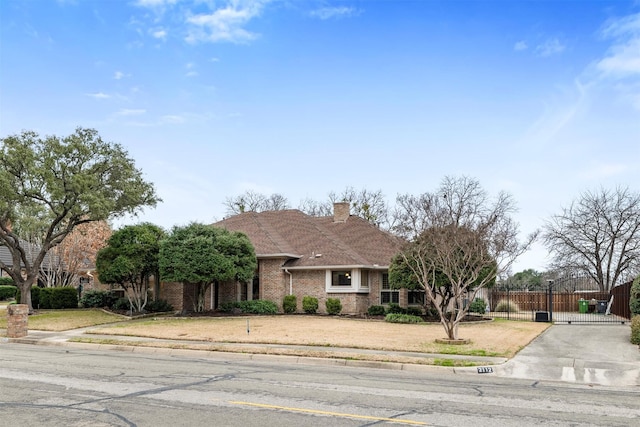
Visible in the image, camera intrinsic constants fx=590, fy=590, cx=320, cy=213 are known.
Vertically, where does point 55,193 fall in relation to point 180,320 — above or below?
above

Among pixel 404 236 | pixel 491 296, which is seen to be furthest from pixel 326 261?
pixel 491 296

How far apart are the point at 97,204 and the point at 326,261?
1179 centimetres

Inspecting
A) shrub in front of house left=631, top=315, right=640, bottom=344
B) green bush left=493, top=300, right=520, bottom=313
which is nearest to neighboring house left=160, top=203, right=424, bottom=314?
green bush left=493, top=300, right=520, bottom=313

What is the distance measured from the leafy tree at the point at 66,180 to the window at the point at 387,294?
13.9 meters

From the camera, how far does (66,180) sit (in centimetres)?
2955

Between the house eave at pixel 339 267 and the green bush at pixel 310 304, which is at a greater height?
the house eave at pixel 339 267

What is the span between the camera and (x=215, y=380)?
11641mm

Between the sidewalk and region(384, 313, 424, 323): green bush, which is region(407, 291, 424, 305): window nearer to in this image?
region(384, 313, 424, 323): green bush

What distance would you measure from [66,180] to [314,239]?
1362cm

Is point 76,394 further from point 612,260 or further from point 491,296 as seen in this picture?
point 612,260

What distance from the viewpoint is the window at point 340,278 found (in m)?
30.9

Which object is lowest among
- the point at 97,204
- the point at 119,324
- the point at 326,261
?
the point at 119,324

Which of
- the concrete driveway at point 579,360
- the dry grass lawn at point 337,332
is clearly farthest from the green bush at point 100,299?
the concrete driveway at point 579,360

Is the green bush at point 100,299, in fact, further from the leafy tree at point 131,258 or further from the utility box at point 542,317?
the utility box at point 542,317
